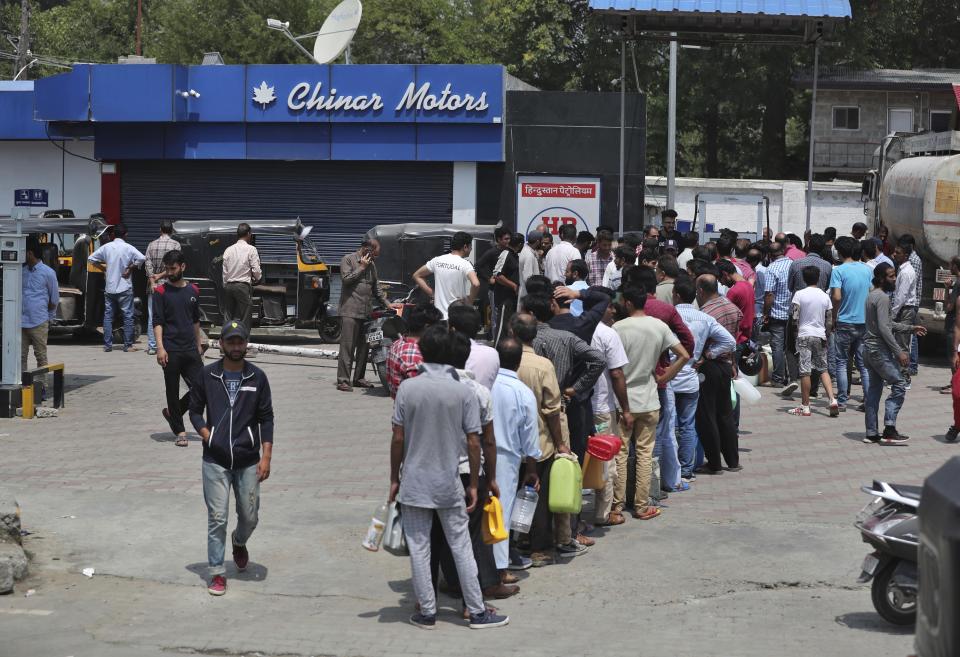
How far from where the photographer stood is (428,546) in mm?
6957

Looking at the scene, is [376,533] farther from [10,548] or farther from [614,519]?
[614,519]

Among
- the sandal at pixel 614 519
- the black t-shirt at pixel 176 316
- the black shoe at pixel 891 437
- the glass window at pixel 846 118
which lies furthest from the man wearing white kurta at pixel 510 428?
the glass window at pixel 846 118

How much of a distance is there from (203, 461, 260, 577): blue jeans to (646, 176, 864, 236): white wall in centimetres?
2478

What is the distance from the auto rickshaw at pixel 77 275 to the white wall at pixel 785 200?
626 inches

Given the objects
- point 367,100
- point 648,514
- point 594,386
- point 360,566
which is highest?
point 367,100

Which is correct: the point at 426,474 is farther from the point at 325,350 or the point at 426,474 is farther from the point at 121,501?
the point at 325,350

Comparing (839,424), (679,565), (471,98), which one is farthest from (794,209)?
(679,565)

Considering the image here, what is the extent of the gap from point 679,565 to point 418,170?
18.2 metres

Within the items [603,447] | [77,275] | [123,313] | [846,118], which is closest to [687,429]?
[603,447]

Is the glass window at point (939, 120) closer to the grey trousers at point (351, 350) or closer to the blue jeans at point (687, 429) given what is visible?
the grey trousers at point (351, 350)

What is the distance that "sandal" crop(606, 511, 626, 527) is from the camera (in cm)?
936

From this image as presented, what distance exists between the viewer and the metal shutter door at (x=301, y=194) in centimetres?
2581

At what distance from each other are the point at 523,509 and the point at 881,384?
6.22 metres

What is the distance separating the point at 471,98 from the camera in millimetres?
25156
